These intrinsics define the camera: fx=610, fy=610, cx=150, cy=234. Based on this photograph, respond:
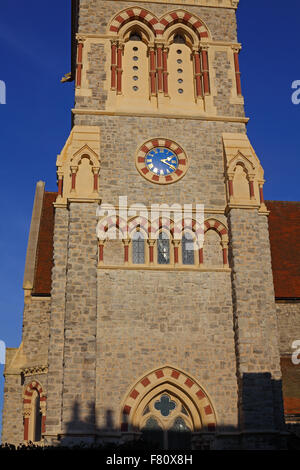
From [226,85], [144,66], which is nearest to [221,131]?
[226,85]

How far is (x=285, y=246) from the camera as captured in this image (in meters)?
27.3

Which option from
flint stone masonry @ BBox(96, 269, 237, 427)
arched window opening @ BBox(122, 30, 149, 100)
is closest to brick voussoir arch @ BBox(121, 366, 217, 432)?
flint stone masonry @ BBox(96, 269, 237, 427)

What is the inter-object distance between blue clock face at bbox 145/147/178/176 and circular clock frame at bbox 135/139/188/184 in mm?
82

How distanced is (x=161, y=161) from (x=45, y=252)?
7.39m

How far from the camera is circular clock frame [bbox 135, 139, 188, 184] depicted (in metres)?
21.9

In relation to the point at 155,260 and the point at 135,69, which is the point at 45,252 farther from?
the point at 135,69

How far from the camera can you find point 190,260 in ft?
69.3

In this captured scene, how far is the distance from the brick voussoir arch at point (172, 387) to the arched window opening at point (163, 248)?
3.71 metres

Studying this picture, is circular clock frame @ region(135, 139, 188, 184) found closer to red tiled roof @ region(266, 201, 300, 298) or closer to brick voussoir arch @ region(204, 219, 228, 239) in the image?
brick voussoir arch @ region(204, 219, 228, 239)

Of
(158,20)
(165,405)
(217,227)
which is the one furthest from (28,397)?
(158,20)

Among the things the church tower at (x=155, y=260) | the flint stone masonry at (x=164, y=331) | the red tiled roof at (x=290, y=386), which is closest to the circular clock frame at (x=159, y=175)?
the church tower at (x=155, y=260)

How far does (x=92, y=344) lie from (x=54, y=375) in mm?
1670

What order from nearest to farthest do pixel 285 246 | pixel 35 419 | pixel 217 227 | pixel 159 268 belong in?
pixel 159 268
pixel 217 227
pixel 35 419
pixel 285 246
